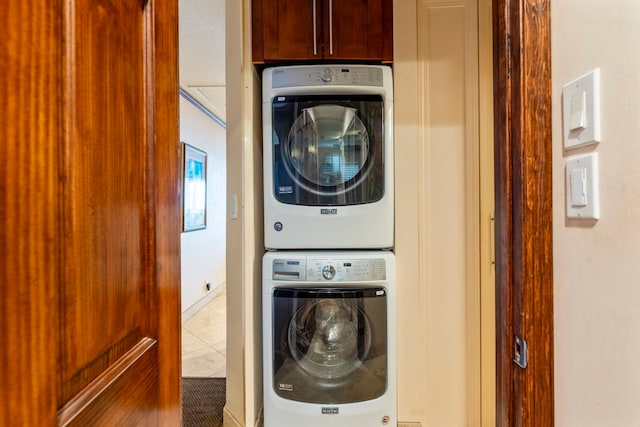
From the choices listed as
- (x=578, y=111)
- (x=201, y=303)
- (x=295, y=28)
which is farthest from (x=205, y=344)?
(x=578, y=111)

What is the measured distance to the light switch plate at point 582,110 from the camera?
0.52 m

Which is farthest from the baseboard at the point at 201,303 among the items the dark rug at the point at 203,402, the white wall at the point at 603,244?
the white wall at the point at 603,244

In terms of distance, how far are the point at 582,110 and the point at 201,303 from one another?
13.0 ft

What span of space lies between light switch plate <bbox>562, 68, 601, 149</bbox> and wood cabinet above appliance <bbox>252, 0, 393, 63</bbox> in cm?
109

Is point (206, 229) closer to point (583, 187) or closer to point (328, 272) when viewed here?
point (328, 272)

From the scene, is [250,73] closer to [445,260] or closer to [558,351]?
[445,260]

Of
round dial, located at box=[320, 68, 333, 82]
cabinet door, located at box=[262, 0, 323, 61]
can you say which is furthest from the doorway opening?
round dial, located at box=[320, 68, 333, 82]

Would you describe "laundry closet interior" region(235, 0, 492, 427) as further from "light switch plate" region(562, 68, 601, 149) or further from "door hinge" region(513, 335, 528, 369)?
"light switch plate" region(562, 68, 601, 149)

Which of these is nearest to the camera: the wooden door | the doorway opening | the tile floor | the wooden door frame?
the wooden door

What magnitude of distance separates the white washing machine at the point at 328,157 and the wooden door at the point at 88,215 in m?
0.91

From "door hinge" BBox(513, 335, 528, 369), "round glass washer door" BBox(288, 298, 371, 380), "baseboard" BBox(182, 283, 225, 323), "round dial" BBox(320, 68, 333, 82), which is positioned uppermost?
"round dial" BBox(320, 68, 333, 82)

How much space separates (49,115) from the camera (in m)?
0.32

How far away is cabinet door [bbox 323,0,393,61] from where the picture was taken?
1.50m

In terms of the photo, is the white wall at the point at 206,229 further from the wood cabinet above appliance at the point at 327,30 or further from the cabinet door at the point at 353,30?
the cabinet door at the point at 353,30
